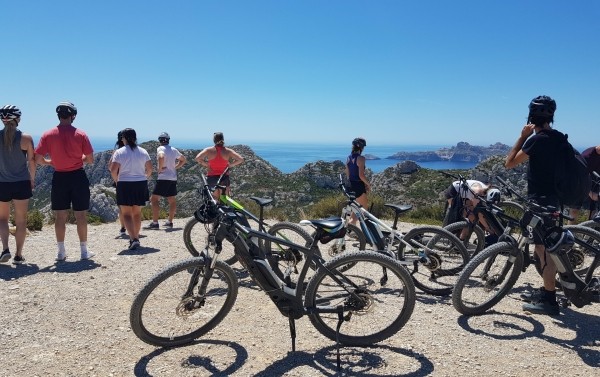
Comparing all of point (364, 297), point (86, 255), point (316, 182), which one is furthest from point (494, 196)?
point (316, 182)

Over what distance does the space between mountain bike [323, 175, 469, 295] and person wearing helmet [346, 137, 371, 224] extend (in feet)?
8.92

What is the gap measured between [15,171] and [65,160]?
2.16 ft

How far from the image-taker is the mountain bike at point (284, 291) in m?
3.66

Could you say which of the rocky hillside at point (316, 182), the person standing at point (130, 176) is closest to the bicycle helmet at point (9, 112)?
the person standing at point (130, 176)

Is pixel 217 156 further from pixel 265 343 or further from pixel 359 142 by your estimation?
pixel 265 343

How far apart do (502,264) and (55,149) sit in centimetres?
588

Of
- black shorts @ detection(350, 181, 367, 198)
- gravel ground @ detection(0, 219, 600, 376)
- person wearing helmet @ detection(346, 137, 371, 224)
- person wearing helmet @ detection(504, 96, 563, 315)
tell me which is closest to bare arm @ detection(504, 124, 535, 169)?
person wearing helmet @ detection(504, 96, 563, 315)

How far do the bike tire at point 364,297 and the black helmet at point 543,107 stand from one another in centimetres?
213

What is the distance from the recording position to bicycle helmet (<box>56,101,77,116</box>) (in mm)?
5984

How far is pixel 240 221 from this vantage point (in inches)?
156

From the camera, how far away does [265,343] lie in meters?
3.93

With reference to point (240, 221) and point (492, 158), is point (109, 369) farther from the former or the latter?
point (492, 158)

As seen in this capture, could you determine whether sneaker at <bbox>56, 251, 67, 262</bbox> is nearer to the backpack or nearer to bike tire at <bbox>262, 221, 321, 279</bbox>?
bike tire at <bbox>262, 221, 321, 279</bbox>

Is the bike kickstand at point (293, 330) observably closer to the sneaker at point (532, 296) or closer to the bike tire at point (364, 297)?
the bike tire at point (364, 297)
